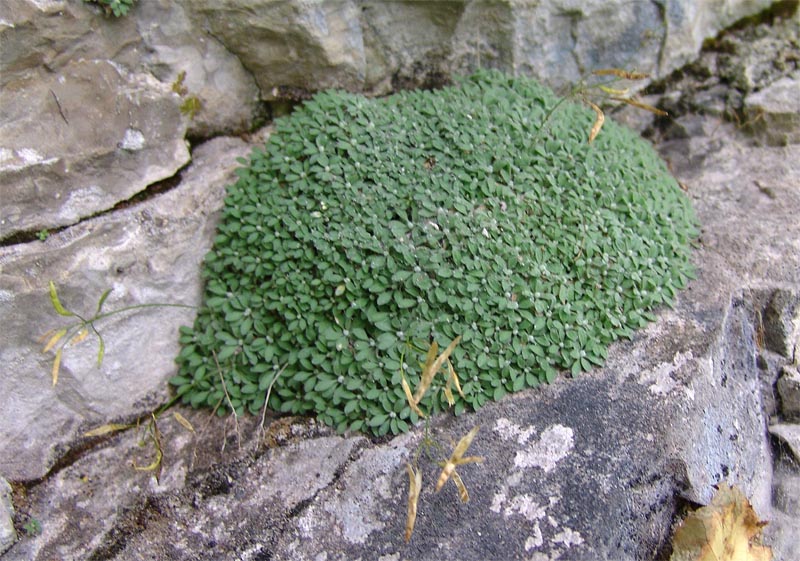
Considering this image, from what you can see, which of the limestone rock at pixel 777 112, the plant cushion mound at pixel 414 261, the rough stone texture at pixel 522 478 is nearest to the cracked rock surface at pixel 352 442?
the rough stone texture at pixel 522 478

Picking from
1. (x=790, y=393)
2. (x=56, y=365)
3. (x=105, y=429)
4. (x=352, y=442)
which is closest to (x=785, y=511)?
(x=790, y=393)

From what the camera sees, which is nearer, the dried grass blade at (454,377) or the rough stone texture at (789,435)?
the dried grass blade at (454,377)

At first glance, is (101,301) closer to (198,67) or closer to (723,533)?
(198,67)

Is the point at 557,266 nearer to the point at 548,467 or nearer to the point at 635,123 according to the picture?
the point at 548,467

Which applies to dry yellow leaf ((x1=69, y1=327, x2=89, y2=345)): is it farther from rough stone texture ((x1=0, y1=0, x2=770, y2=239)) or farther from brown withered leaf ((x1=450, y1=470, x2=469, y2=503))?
brown withered leaf ((x1=450, y1=470, x2=469, y2=503))

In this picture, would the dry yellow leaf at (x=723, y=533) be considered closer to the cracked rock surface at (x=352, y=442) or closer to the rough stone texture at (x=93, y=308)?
the cracked rock surface at (x=352, y=442)

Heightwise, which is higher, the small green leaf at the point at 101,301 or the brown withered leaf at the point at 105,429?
the small green leaf at the point at 101,301

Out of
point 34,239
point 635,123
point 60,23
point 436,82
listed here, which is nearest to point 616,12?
point 635,123
